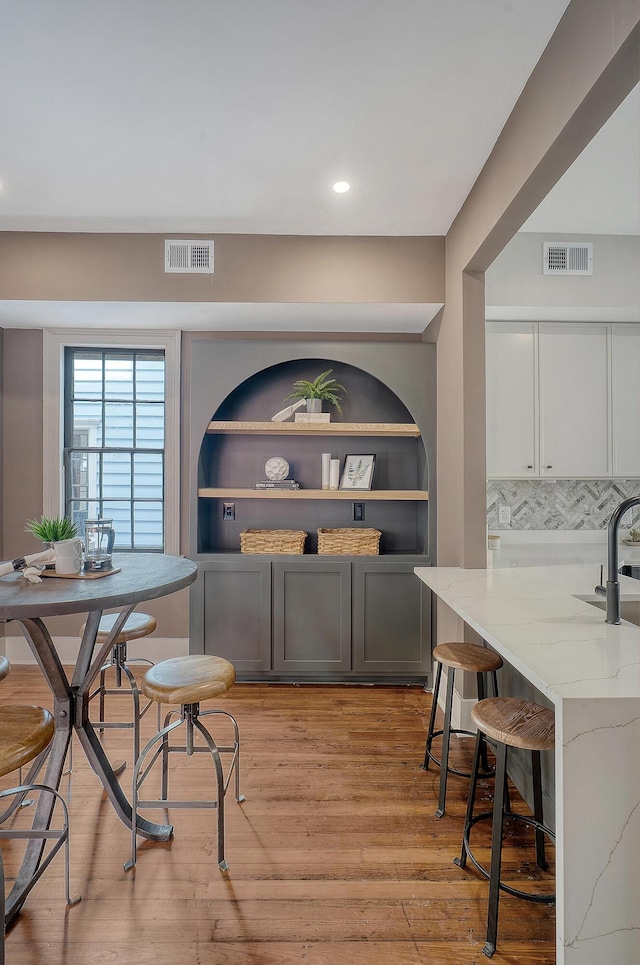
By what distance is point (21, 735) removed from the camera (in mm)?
1554

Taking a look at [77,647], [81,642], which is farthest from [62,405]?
[81,642]

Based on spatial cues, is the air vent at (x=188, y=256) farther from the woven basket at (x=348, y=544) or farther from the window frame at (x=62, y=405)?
the woven basket at (x=348, y=544)

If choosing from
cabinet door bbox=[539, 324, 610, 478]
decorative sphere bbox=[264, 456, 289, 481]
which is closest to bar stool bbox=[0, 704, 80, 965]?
decorative sphere bbox=[264, 456, 289, 481]

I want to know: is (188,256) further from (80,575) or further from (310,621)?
(310,621)

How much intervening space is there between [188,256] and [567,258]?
2.37m

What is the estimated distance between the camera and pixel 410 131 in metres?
2.35

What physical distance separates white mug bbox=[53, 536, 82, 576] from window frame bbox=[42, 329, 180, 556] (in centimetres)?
190

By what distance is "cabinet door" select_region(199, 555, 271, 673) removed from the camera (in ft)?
11.9

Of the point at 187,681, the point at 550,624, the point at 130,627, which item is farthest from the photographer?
the point at 130,627

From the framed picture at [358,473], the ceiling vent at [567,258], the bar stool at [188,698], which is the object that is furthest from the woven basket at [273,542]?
the ceiling vent at [567,258]

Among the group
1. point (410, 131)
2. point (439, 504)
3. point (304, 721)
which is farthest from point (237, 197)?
point (304, 721)

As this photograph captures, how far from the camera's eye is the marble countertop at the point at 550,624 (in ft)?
4.58

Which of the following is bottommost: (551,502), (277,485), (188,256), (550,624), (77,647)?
(77,647)

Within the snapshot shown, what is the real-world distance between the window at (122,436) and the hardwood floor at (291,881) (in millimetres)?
1813
